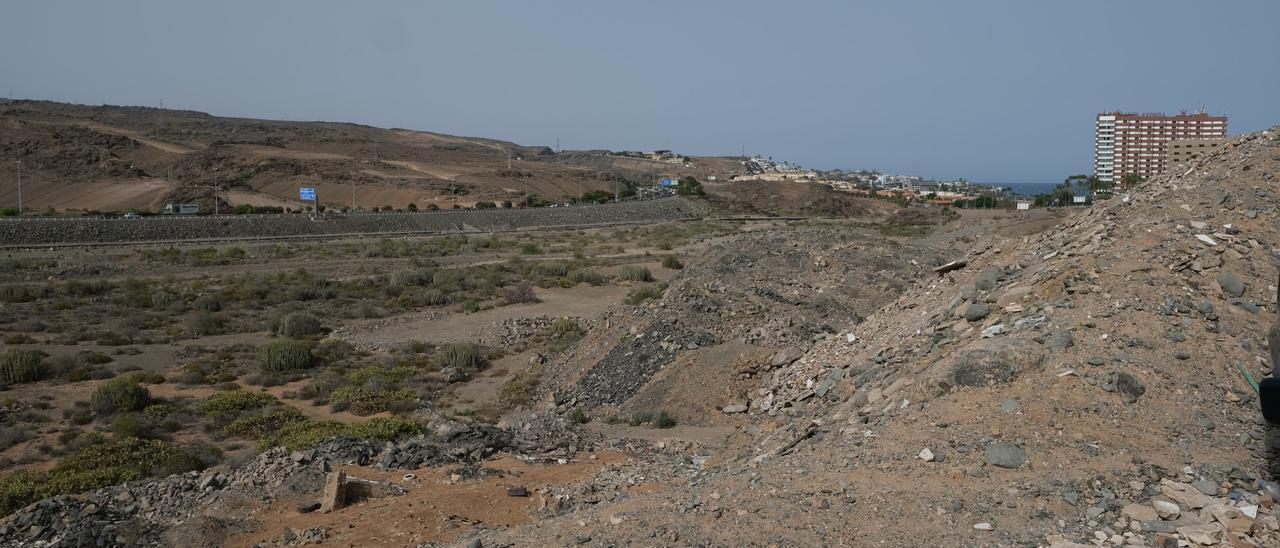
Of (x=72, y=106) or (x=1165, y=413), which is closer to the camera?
(x=1165, y=413)

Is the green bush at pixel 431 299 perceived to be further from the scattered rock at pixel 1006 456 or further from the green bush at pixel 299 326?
the scattered rock at pixel 1006 456

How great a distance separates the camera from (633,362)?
19578 mm

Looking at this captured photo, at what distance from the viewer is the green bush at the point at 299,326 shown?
103 ft

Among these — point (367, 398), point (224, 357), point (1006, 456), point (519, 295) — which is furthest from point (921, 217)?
point (1006, 456)

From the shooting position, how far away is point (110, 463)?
1544cm

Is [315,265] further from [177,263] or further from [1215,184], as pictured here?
[1215,184]

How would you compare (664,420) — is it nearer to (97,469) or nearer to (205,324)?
(97,469)

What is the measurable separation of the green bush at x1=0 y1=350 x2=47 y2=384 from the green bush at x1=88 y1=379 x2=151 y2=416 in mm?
4519

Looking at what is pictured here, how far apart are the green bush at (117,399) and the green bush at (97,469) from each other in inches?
125

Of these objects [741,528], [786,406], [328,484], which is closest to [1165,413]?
[741,528]

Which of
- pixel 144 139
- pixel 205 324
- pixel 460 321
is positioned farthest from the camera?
pixel 144 139

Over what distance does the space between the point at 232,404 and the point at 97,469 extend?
5.76m

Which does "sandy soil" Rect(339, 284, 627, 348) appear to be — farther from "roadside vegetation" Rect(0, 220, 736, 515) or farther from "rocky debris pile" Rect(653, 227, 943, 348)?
"rocky debris pile" Rect(653, 227, 943, 348)

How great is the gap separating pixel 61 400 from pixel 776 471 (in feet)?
63.2
